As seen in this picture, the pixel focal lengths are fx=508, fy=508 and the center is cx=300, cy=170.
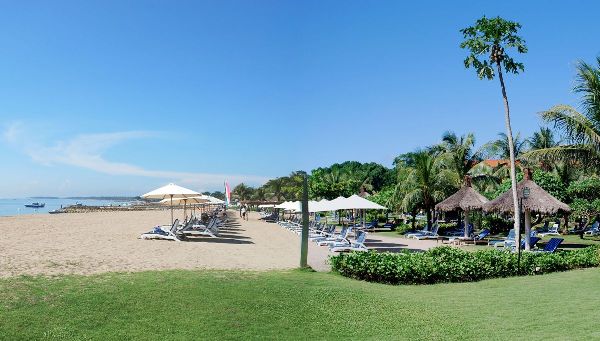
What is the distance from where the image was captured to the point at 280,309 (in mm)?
8008

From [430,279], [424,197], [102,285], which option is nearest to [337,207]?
[424,197]

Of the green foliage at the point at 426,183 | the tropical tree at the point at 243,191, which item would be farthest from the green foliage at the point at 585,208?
the tropical tree at the point at 243,191

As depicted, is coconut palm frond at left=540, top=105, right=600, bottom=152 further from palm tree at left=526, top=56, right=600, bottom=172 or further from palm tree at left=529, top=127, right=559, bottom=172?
palm tree at left=529, top=127, right=559, bottom=172

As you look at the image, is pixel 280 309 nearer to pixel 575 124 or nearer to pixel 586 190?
pixel 575 124

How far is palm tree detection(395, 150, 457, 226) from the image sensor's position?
28.1m

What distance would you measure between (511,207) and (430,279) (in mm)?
9872

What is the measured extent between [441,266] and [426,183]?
17522mm

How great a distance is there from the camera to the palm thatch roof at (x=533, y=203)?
1875 cm

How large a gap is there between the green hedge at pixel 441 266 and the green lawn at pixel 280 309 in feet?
2.00

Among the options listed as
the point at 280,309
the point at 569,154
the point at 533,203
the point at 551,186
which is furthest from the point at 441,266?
the point at 551,186

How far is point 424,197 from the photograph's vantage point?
2844 cm

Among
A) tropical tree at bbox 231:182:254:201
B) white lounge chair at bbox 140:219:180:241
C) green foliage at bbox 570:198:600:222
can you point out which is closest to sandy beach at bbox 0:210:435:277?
white lounge chair at bbox 140:219:180:241

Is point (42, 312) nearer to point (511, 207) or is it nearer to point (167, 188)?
point (167, 188)

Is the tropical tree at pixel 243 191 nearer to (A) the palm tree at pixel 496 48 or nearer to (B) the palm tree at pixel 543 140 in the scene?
(B) the palm tree at pixel 543 140
